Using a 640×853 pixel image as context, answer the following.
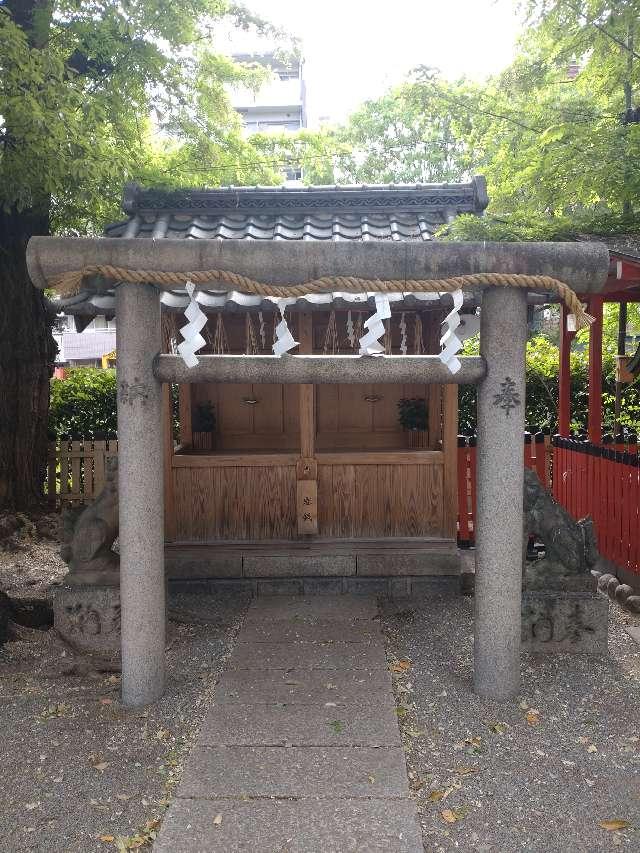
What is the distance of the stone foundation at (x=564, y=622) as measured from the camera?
16.6 ft

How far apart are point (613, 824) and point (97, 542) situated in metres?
4.01

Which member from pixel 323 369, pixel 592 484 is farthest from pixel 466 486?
pixel 323 369

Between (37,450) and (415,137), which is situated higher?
(415,137)

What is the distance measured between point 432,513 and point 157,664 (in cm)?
369

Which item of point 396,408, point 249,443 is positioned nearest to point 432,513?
point 396,408

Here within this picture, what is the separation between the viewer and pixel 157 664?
438 cm

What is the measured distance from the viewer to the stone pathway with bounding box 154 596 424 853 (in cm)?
303

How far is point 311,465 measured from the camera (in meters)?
7.08

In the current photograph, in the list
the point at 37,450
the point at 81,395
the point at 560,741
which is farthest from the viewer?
the point at 81,395

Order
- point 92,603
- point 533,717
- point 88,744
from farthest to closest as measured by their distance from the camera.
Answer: point 92,603 → point 533,717 → point 88,744

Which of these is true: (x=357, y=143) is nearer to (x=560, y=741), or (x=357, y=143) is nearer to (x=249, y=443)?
(x=249, y=443)

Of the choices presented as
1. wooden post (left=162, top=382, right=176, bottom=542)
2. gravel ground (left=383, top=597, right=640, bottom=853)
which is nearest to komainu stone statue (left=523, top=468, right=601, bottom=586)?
gravel ground (left=383, top=597, right=640, bottom=853)

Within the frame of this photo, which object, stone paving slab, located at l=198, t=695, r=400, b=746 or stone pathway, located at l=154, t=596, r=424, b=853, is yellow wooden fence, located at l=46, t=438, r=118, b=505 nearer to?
stone pathway, located at l=154, t=596, r=424, b=853

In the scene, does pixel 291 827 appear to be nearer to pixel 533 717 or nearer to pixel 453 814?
pixel 453 814
